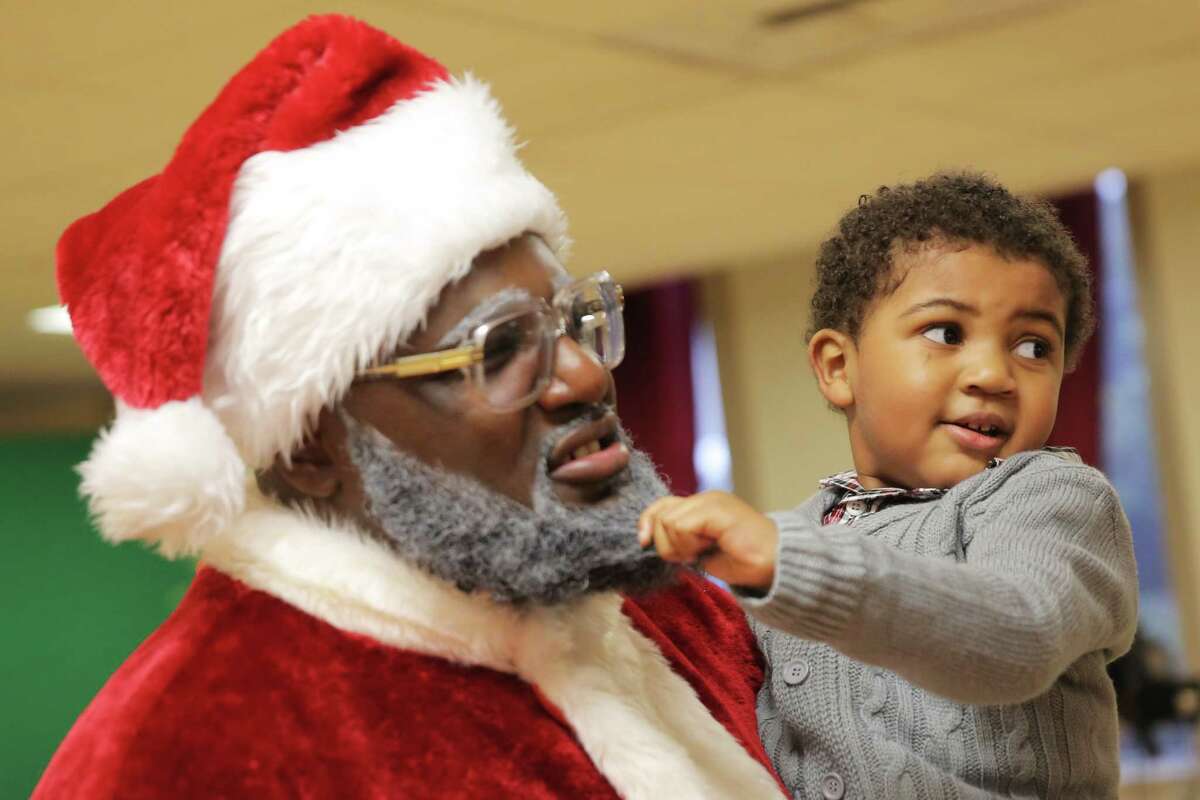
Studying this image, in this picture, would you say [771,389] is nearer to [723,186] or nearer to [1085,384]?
[1085,384]

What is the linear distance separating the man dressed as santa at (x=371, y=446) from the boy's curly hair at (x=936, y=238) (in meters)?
0.41

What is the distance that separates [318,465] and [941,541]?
60 centimetres

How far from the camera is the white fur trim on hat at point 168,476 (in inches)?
51.4

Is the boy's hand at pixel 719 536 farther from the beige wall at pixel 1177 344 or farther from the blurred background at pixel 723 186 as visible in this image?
the beige wall at pixel 1177 344

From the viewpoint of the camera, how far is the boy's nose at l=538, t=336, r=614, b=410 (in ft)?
4.51

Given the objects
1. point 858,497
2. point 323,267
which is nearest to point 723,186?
point 858,497

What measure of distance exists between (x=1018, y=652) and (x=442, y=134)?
69 cm

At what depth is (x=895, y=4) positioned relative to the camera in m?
3.74

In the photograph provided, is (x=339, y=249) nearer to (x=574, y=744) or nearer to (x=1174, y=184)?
(x=574, y=744)

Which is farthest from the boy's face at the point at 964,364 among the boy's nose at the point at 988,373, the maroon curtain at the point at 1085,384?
the maroon curtain at the point at 1085,384

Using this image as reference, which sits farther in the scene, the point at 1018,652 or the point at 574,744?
the point at 574,744

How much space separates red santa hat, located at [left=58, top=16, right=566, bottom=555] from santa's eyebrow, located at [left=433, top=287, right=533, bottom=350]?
3 cm

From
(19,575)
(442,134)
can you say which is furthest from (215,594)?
(19,575)

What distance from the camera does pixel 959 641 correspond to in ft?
3.79
